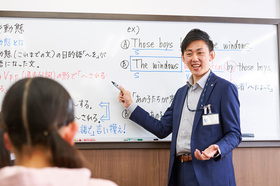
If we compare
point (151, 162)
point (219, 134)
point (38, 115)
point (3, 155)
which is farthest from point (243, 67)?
point (38, 115)

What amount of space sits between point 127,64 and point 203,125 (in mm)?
788

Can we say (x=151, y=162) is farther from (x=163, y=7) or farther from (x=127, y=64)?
(x=163, y=7)

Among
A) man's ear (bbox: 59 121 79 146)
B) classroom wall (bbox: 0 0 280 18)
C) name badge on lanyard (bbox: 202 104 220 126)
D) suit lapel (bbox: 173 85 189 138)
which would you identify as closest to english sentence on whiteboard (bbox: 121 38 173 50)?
classroom wall (bbox: 0 0 280 18)

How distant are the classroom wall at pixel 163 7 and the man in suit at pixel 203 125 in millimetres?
508

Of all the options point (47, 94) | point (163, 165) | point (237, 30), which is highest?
point (237, 30)

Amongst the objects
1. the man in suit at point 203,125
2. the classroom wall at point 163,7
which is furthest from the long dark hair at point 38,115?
the classroom wall at point 163,7

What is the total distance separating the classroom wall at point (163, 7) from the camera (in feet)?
8.13

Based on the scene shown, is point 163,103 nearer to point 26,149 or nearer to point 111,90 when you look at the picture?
point 111,90

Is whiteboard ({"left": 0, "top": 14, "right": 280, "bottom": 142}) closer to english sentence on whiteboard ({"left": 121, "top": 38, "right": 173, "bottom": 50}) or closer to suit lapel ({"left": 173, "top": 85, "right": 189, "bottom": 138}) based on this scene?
english sentence on whiteboard ({"left": 121, "top": 38, "right": 173, "bottom": 50})

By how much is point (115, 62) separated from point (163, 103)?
485mm

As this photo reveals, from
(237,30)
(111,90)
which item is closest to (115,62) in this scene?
→ (111,90)

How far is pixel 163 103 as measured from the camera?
2.49 m

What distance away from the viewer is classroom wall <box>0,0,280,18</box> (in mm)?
2477

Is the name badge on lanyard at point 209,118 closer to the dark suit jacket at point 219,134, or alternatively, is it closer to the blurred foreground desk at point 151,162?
the dark suit jacket at point 219,134
